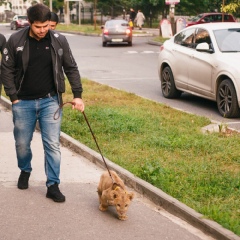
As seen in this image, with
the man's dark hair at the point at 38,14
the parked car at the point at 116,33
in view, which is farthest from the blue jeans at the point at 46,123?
the parked car at the point at 116,33

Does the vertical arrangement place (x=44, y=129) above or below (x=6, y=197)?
above

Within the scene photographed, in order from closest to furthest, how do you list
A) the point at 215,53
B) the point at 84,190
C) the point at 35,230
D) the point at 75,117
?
the point at 35,230 < the point at 84,190 < the point at 75,117 < the point at 215,53

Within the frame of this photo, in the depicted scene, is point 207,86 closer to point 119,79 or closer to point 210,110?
point 210,110

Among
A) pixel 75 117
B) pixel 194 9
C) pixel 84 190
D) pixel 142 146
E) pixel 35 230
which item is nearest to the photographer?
pixel 35 230

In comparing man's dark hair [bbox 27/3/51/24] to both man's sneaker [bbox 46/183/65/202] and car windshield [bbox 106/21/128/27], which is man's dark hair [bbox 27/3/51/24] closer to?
man's sneaker [bbox 46/183/65/202]

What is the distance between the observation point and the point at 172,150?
8656 mm

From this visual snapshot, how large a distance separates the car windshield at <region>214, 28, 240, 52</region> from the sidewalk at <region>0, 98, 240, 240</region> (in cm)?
527

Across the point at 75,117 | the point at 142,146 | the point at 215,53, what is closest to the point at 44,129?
the point at 142,146

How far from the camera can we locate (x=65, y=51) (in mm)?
6410

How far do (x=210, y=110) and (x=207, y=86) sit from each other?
61cm

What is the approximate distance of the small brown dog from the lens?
19.5ft

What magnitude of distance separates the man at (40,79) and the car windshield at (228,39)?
6.54 metres

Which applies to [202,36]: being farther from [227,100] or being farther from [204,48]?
[227,100]

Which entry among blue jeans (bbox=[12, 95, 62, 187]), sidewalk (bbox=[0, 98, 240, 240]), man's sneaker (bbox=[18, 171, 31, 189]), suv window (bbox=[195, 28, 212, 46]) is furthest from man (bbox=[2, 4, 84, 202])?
suv window (bbox=[195, 28, 212, 46])
